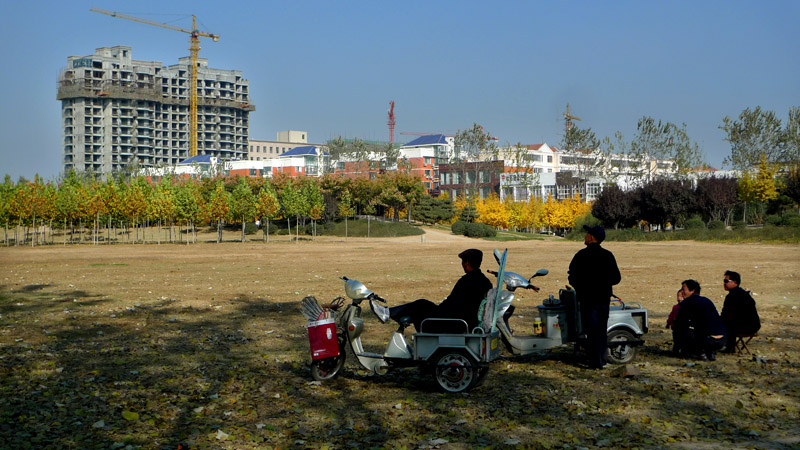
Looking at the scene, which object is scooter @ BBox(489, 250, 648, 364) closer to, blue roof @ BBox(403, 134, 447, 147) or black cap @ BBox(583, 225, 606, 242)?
black cap @ BBox(583, 225, 606, 242)

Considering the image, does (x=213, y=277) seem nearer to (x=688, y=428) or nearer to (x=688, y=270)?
(x=688, y=270)

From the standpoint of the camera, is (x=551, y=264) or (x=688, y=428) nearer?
(x=688, y=428)

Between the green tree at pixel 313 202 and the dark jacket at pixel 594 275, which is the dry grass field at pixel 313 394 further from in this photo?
the green tree at pixel 313 202

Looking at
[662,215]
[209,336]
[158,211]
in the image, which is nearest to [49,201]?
[158,211]

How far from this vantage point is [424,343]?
11.0 metres

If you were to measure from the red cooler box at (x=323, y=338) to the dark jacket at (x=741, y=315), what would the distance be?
715 centimetres

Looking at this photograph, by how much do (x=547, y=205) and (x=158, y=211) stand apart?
59.3 m

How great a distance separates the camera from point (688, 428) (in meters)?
9.12

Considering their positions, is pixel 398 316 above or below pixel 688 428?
above

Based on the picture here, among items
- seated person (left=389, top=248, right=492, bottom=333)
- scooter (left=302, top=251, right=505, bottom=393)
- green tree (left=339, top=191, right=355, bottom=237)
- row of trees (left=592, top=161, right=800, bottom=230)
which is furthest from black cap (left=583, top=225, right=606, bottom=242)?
green tree (left=339, top=191, right=355, bottom=237)

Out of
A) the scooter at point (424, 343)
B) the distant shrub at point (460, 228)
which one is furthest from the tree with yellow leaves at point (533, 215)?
the scooter at point (424, 343)

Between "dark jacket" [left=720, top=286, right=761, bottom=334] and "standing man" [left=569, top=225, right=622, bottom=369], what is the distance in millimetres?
2822

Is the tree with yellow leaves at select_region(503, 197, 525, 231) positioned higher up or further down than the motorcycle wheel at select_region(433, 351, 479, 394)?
higher up

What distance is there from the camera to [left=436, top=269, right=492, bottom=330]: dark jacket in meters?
11.2
